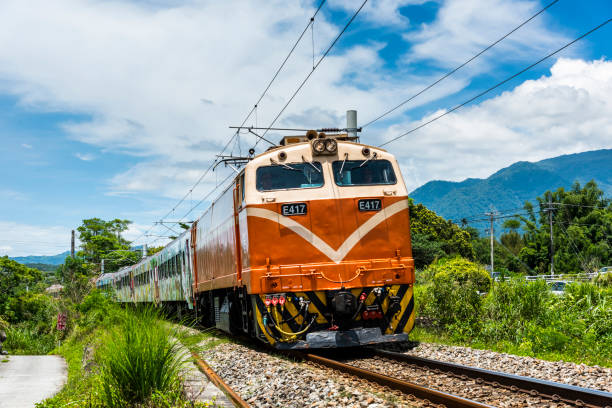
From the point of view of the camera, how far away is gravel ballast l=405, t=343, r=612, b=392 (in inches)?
294

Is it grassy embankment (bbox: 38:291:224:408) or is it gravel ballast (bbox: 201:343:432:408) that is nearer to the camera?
grassy embankment (bbox: 38:291:224:408)

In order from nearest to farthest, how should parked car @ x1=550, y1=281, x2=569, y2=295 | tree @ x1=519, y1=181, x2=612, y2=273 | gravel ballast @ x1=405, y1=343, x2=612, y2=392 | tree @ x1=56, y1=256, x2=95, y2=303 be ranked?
gravel ballast @ x1=405, y1=343, x2=612, y2=392 → parked car @ x1=550, y1=281, x2=569, y2=295 → tree @ x1=56, y1=256, x2=95, y2=303 → tree @ x1=519, y1=181, x2=612, y2=273

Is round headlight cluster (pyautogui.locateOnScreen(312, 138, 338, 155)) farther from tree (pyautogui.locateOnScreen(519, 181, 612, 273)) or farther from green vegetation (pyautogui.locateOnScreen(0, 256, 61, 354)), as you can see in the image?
tree (pyautogui.locateOnScreen(519, 181, 612, 273))

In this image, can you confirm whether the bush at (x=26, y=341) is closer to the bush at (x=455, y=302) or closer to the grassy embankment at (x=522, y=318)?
the bush at (x=455, y=302)

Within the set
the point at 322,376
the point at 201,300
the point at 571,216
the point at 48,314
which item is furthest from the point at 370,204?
the point at 571,216

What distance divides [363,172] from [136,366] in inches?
234

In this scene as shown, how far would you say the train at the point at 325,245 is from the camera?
1021 cm

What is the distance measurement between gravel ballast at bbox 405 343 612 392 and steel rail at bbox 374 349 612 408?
0.77m

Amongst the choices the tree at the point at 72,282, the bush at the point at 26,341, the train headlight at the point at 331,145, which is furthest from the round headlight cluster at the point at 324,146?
the bush at the point at 26,341

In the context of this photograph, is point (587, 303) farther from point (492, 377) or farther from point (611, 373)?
point (492, 377)

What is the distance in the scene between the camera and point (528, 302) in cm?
1166

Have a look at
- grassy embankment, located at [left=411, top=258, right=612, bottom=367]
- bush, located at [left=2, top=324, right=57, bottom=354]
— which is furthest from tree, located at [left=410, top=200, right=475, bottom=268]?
grassy embankment, located at [left=411, top=258, right=612, bottom=367]

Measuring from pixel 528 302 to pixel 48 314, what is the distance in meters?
42.1

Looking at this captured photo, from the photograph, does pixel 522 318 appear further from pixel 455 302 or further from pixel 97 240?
pixel 97 240
